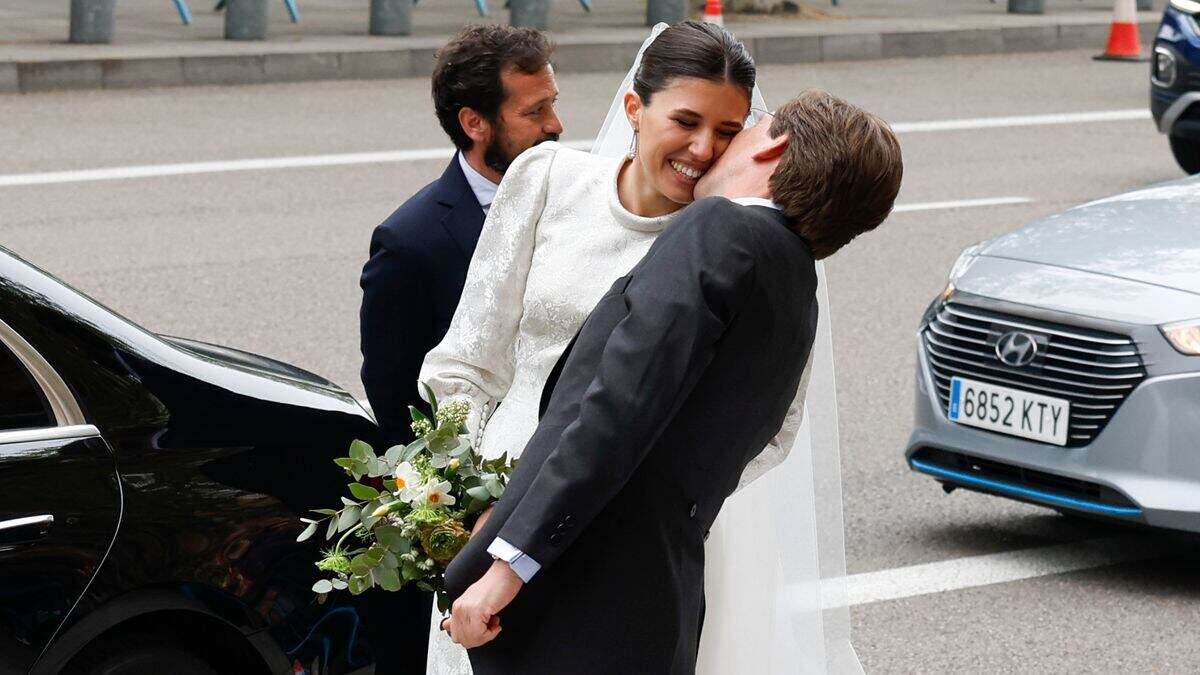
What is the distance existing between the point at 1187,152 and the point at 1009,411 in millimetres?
6525

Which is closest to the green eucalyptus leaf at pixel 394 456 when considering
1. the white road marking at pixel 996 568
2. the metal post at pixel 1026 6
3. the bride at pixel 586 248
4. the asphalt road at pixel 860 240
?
the bride at pixel 586 248

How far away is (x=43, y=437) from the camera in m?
3.03

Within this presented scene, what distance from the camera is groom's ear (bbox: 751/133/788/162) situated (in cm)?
246

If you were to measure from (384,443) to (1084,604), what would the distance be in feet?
7.83

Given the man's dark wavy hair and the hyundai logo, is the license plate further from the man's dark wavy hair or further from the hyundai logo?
the man's dark wavy hair

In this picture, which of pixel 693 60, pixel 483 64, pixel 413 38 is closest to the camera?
pixel 693 60

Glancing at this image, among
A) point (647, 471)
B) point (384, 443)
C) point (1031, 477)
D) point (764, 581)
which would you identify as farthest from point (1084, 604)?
point (647, 471)

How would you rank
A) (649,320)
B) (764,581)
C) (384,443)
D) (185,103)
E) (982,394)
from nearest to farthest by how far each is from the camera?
(649,320), (764,581), (384,443), (982,394), (185,103)

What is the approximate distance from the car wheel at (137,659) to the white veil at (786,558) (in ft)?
3.06

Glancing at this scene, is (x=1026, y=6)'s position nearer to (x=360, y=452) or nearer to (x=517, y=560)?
(x=360, y=452)

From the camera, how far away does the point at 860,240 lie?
369 inches

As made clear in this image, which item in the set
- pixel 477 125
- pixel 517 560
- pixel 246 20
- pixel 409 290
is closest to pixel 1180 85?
pixel 246 20

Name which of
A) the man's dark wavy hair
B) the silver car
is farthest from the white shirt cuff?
the silver car

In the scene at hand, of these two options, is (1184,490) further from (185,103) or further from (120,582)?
(185,103)
